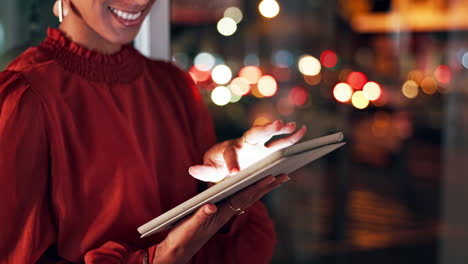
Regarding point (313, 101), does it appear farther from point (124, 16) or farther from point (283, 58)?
point (124, 16)

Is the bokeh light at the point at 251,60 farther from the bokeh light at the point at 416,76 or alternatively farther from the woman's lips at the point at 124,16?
the bokeh light at the point at 416,76

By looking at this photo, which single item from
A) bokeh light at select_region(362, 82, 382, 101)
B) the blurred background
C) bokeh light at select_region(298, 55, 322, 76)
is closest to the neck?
the blurred background

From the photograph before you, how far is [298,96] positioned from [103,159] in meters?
2.58

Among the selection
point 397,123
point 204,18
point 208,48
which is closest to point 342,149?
point 208,48

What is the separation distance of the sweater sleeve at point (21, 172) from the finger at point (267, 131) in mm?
341

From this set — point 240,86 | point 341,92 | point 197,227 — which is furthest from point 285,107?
point 197,227

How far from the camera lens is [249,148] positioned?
104 cm

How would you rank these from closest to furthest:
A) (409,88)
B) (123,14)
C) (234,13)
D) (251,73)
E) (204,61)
Result: 1. (123,14)
2. (204,61)
3. (234,13)
4. (251,73)
5. (409,88)

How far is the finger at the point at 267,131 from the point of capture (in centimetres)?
97

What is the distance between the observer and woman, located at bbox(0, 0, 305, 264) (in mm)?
988

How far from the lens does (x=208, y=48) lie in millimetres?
3205

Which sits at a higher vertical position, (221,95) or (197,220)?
(221,95)

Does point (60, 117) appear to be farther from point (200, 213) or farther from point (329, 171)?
point (329, 171)

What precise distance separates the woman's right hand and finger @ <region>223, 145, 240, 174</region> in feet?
0.17
